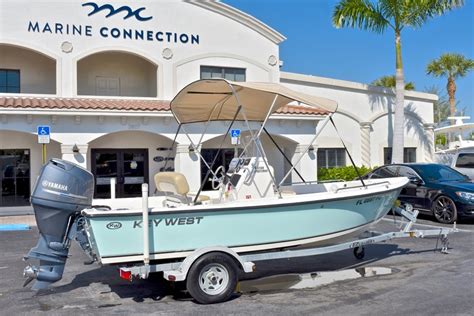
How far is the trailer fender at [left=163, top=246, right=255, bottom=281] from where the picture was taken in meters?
5.83

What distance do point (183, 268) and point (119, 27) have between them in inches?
529

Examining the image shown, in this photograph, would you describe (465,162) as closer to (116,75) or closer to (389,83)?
(116,75)

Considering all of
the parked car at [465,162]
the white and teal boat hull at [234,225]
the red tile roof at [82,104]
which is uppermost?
the red tile roof at [82,104]

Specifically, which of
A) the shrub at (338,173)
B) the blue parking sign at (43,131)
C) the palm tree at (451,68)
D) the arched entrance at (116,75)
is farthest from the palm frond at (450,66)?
the blue parking sign at (43,131)

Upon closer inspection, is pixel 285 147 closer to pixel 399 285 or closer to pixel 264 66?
pixel 264 66

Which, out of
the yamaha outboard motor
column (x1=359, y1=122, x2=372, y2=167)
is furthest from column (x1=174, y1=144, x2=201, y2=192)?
the yamaha outboard motor

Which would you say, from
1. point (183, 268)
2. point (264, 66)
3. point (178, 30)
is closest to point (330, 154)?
point (264, 66)

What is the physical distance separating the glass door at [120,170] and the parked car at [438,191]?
863 centimetres

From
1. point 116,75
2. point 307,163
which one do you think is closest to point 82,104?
point 116,75

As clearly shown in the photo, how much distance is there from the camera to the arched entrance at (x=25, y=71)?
1727cm

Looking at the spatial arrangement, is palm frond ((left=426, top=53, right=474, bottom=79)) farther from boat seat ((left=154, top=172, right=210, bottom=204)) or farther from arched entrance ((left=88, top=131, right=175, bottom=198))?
boat seat ((left=154, top=172, right=210, bottom=204))

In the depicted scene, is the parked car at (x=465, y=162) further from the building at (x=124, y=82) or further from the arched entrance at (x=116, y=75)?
the arched entrance at (x=116, y=75)

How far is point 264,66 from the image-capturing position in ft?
63.7

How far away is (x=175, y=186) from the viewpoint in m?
7.04
